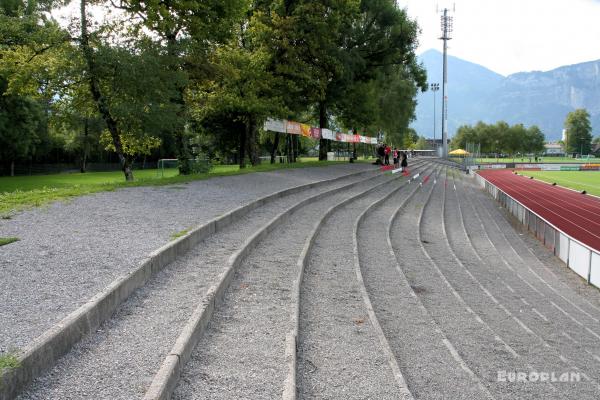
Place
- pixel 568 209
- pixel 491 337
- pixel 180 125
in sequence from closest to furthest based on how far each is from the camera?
pixel 491 337, pixel 180 125, pixel 568 209

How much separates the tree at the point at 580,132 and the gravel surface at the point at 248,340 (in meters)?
164

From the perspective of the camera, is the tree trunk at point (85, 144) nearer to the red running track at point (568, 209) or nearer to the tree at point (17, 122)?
the tree at point (17, 122)

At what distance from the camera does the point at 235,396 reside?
3.93m

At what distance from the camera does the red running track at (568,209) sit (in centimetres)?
1591

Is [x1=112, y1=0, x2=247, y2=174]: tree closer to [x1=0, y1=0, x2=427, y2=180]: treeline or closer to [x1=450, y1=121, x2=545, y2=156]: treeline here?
[x1=0, y1=0, x2=427, y2=180]: treeline

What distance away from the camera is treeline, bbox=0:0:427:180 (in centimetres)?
1867

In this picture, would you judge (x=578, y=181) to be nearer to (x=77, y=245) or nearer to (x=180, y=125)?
(x=180, y=125)

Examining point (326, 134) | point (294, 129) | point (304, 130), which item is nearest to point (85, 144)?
point (326, 134)

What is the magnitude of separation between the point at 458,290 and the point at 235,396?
629 centimetres

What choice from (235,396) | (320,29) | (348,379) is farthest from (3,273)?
(320,29)

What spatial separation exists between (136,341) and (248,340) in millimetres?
1169

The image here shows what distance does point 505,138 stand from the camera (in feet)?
442

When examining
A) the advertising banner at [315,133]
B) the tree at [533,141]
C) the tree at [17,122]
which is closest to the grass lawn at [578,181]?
the advertising banner at [315,133]

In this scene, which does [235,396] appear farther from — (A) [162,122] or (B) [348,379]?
(A) [162,122]
